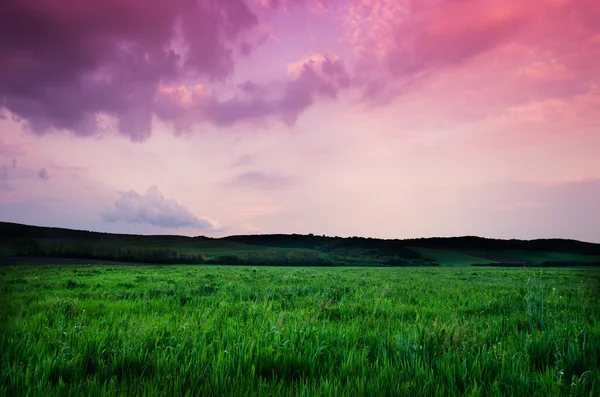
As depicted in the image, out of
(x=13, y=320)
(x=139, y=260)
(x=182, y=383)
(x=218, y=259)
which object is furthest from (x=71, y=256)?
(x=182, y=383)

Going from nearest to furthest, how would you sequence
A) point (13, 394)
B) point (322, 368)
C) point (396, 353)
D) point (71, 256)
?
1. point (13, 394)
2. point (322, 368)
3. point (396, 353)
4. point (71, 256)

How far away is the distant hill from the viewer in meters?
76.8

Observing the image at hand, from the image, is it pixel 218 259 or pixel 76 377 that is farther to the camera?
pixel 218 259

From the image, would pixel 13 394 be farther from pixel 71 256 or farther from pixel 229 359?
pixel 71 256

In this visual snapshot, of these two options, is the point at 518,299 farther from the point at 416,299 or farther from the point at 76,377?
the point at 76,377

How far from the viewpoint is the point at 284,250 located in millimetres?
99875

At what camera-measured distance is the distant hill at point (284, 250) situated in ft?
252

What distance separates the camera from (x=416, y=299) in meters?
10.4

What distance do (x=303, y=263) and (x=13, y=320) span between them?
84.2 metres

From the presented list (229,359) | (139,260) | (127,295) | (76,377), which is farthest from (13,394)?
(139,260)

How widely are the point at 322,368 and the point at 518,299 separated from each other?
10.3 meters

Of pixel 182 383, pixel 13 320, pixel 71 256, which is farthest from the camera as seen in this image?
pixel 71 256

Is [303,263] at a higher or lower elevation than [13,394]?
lower

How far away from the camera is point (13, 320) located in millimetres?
5812
